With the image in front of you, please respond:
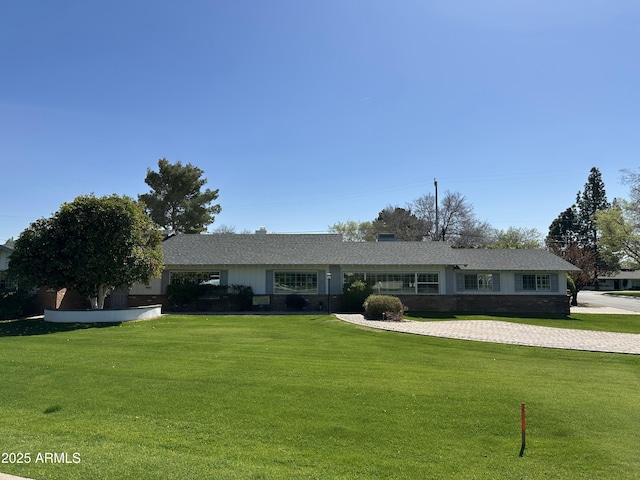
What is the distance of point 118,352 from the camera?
11.0m

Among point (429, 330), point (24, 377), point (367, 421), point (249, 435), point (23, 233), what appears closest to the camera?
point (249, 435)

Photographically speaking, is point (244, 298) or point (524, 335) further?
point (244, 298)

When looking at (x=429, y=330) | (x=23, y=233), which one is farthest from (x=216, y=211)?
(x=429, y=330)

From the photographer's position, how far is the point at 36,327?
56.9 ft

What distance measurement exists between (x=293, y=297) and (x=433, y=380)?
55.9 feet

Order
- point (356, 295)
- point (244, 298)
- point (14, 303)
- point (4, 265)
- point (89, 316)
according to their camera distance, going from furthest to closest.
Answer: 1. point (244, 298)
2. point (4, 265)
3. point (356, 295)
4. point (14, 303)
5. point (89, 316)

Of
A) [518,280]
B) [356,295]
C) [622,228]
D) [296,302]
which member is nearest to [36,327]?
[296,302]

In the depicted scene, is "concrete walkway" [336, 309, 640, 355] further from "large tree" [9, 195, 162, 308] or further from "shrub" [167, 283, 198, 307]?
"large tree" [9, 195, 162, 308]

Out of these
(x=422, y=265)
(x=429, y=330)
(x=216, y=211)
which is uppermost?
(x=216, y=211)

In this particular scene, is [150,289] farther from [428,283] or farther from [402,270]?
[428,283]

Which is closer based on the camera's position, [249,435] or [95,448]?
[95,448]

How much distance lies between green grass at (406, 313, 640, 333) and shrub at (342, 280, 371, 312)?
278cm

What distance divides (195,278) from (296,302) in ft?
21.0

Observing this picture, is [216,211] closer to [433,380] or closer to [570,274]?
[570,274]
